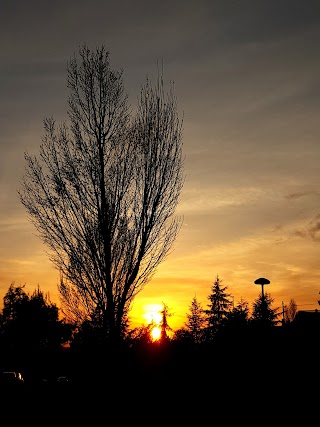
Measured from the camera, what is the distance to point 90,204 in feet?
66.3

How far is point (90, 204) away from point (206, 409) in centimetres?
876

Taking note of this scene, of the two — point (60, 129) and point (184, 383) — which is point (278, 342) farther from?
point (60, 129)

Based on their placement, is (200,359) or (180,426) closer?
(180,426)

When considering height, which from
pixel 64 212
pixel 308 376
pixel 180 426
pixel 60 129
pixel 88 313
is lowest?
pixel 180 426

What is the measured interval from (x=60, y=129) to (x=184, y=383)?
10.8m

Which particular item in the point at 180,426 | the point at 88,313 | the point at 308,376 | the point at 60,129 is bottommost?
the point at 180,426

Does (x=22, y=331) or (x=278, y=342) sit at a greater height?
(x=22, y=331)

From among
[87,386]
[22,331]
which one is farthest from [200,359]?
[22,331]

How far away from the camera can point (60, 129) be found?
69.6 feet

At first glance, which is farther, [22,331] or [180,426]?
[22,331]

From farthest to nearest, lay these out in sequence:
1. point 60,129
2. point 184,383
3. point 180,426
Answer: point 60,129 < point 184,383 < point 180,426

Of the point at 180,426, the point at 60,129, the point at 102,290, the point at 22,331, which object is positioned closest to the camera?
the point at 180,426

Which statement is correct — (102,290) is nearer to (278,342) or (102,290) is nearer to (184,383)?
(184,383)

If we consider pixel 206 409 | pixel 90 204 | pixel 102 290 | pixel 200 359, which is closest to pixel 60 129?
pixel 90 204
